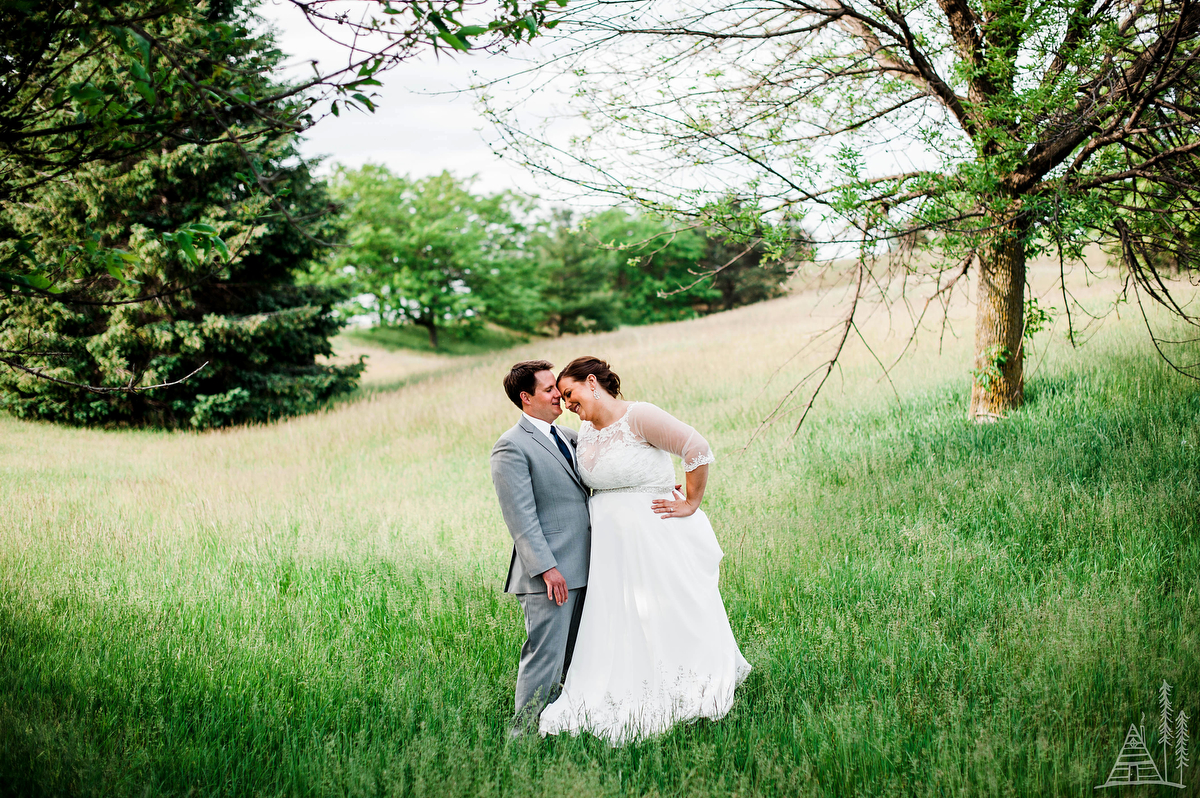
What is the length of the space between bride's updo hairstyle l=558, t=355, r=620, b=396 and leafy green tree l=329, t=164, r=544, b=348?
3411 centimetres

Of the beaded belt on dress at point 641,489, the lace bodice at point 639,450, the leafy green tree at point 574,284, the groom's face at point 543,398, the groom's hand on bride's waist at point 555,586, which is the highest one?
the leafy green tree at point 574,284

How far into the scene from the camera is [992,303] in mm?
7715

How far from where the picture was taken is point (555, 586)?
12.2ft

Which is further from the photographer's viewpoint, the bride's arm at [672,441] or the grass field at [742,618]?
the bride's arm at [672,441]

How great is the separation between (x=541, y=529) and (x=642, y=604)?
0.70 meters

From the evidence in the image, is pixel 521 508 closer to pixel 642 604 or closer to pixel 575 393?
pixel 575 393

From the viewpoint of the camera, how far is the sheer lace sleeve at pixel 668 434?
3740mm

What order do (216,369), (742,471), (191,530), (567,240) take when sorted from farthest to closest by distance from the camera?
(567,240) → (216,369) → (742,471) → (191,530)

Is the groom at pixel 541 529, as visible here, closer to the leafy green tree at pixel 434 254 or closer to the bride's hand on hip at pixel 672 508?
the bride's hand on hip at pixel 672 508

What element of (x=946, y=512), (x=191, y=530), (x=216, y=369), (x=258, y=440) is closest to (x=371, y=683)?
(x=191, y=530)

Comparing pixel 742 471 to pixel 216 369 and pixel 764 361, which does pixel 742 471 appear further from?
pixel 216 369

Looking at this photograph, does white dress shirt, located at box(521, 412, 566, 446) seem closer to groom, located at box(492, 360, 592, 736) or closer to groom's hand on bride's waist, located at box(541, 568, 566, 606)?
groom, located at box(492, 360, 592, 736)

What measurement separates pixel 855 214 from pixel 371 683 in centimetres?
521

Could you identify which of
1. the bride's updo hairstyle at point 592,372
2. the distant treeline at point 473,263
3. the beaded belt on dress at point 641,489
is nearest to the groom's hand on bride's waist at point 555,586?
the beaded belt on dress at point 641,489
